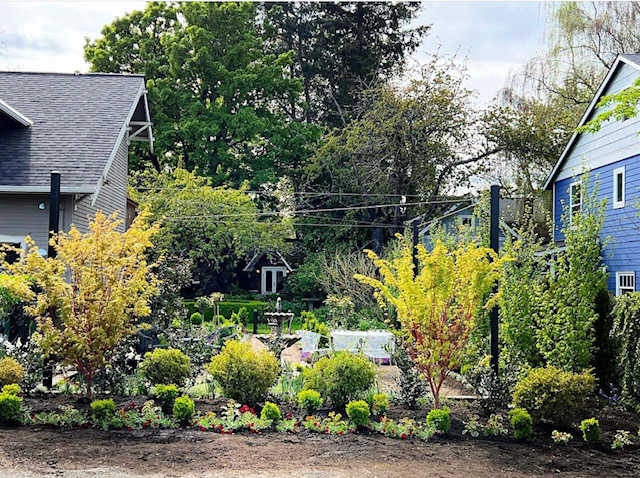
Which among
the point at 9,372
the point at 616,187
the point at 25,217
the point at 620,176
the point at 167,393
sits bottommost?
the point at 167,393

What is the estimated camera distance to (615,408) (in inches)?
361

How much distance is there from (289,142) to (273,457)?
25.3 meters

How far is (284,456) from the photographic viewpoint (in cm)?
636

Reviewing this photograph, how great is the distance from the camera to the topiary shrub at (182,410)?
288 inches

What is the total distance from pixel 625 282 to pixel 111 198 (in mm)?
12083

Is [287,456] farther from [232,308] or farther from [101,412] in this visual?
[232,308]

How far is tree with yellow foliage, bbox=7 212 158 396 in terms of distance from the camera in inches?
316

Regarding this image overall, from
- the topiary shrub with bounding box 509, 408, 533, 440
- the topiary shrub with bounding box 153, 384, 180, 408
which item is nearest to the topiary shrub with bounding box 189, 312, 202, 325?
the topiary shrub with bounding box 153, 384, 180, 408

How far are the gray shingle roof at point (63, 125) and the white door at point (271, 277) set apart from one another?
60.6 feet

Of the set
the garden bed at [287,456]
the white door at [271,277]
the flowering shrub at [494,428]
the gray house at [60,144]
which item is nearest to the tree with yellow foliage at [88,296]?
the garden bed at [287,456]

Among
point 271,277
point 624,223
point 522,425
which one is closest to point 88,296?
point 522,425

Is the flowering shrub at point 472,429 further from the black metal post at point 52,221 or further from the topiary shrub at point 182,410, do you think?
the black metal post at point 52,221

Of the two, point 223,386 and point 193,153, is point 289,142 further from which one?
point 223,386

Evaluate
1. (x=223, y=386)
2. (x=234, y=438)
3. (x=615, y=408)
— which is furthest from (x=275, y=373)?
(x=615, y=408)
